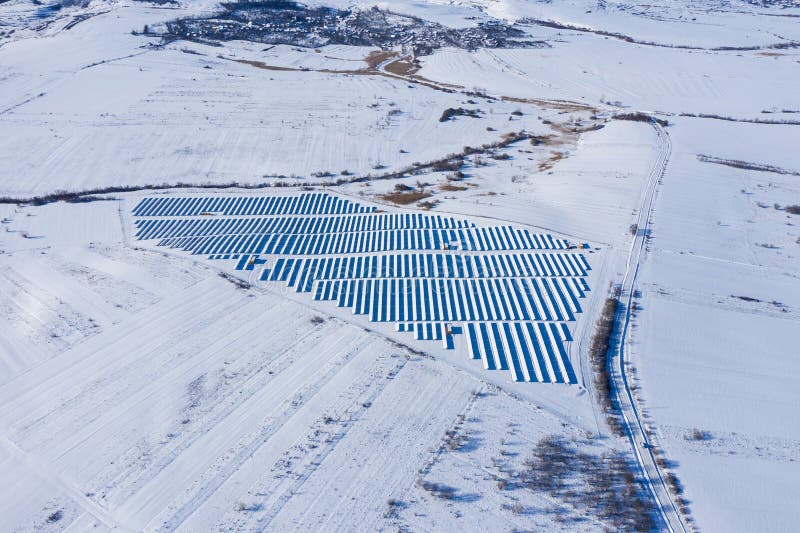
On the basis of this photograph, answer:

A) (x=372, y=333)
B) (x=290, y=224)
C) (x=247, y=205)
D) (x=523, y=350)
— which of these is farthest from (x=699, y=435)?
(x=247, y=205)

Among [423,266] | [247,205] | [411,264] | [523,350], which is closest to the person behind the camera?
[523,350]

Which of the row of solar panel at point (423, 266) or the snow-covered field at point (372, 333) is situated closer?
the snow-covered field at point (372, 333)

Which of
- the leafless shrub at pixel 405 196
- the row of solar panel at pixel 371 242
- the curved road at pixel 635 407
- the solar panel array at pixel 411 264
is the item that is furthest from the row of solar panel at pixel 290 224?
the curved road at pixel 635 407

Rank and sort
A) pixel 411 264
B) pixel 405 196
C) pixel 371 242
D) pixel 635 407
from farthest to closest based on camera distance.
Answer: pixel 405 196 < pixel 371 242 < pixel 411 264 < pixel 635 407

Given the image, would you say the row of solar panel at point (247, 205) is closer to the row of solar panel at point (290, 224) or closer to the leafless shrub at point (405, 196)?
the row of solar panel at point (290, 224)

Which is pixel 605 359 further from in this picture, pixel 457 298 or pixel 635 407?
pixel 457 298

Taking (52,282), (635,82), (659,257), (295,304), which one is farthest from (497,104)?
(52,282)
